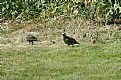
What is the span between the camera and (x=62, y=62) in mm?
12570

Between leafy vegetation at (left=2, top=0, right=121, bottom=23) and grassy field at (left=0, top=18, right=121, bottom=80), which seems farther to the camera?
leafy vegetation at (left=2, top=0, right=121, bottom=23)

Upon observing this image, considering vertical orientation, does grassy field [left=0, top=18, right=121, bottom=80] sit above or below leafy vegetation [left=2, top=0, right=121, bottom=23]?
below

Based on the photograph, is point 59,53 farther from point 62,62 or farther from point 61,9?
point 61,9

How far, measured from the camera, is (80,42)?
15.6m

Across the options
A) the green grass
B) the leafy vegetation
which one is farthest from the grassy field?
the leafy vegetation

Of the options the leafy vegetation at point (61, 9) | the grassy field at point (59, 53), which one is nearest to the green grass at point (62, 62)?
the grassy field at point (59, 53)

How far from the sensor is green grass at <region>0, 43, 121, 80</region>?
36.2 feet

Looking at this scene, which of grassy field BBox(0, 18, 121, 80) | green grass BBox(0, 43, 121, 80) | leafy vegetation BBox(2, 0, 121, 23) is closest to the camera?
green grass BBox(0, 43, 121, 80)

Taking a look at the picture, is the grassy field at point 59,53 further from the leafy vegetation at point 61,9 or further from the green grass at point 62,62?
the leafy vegetation at point 61,9

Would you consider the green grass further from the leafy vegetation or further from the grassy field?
the leafy vegetation

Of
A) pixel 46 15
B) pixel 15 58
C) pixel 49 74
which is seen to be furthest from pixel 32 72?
pixel 46 15

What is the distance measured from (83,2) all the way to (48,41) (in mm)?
3856

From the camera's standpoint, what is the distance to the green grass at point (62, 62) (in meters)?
11.0

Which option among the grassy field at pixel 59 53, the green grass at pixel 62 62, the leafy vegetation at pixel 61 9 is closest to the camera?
the green grass at pixel 62 62
